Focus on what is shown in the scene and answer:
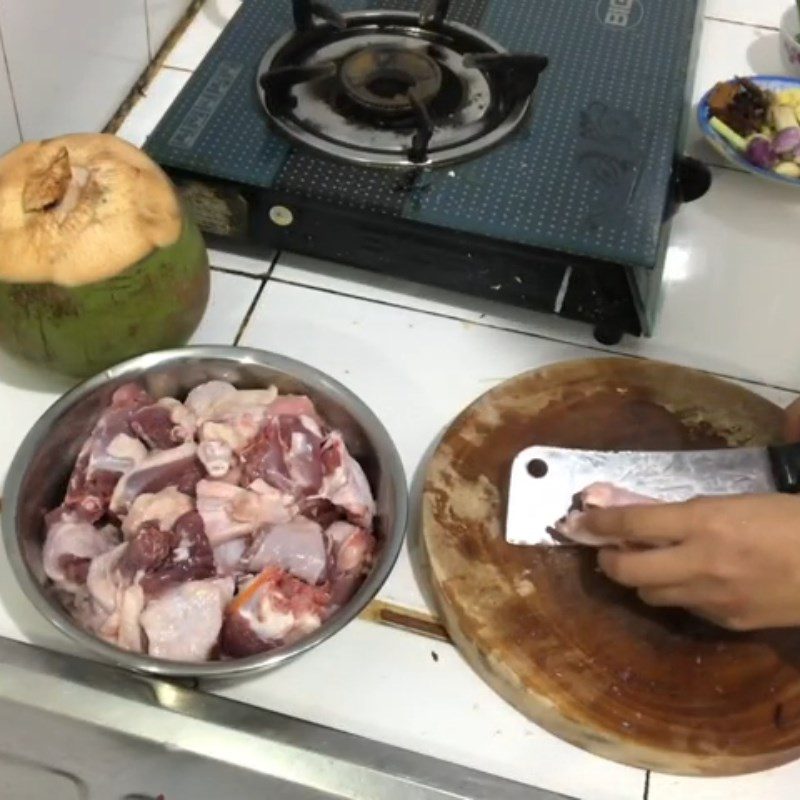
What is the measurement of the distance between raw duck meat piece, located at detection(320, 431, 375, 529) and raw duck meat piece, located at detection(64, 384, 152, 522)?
0.12 meters

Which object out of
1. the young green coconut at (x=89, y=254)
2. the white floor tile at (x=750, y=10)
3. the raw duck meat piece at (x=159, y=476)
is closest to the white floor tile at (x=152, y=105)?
the young green coconut at (x=89, y=254)

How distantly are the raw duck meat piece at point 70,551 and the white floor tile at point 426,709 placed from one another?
0.11 meters

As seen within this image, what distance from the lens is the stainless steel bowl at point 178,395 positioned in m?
0.57

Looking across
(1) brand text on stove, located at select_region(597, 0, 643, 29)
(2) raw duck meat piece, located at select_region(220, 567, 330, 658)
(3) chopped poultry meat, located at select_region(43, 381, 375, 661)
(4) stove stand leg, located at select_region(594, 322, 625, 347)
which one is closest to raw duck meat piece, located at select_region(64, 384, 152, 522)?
(3) chopped poultry meat, located at select_region(43, 381, 375, 661)

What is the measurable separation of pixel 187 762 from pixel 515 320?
15.4 inches

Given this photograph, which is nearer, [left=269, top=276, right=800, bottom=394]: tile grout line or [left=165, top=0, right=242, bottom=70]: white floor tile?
[left=269, top=276, right=800, bottom=394]: tile grout line

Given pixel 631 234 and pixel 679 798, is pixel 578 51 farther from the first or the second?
pixel 679 798

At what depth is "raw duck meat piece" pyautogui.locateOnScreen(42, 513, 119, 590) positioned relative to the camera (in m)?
0.62

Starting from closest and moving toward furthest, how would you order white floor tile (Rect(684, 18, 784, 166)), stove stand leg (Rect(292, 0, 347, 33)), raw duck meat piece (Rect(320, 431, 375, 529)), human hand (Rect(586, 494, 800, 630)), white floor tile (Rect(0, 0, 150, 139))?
1. human hand (Rect(586, 494, 800, 630))
2. raw duck meat piece (Rect(320, 431, 375, 529))
3. white floor tile (Rect(0, 0, 150, 139))
4. stove stand leg (Rect(292, 0, 347, 33))
5. white floor tile (Rect(684, 18, 784, 166))

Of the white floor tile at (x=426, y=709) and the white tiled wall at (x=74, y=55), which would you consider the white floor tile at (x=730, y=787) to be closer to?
the white floor tile at (x=426, y=709)

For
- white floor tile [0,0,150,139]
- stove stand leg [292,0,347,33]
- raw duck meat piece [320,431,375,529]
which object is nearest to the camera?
raw duck meat piece [320,431,375,529]

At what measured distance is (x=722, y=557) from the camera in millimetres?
559

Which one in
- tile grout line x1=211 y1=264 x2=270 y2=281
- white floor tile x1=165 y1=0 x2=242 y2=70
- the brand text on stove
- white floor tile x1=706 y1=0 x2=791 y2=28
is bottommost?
tile grout line x1=211 y1=264 x2=270 y2=281

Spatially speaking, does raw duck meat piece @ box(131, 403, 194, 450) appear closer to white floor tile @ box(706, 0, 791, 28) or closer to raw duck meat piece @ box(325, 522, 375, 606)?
raw duck meat piece @ box(325, 522, 375, 606)
